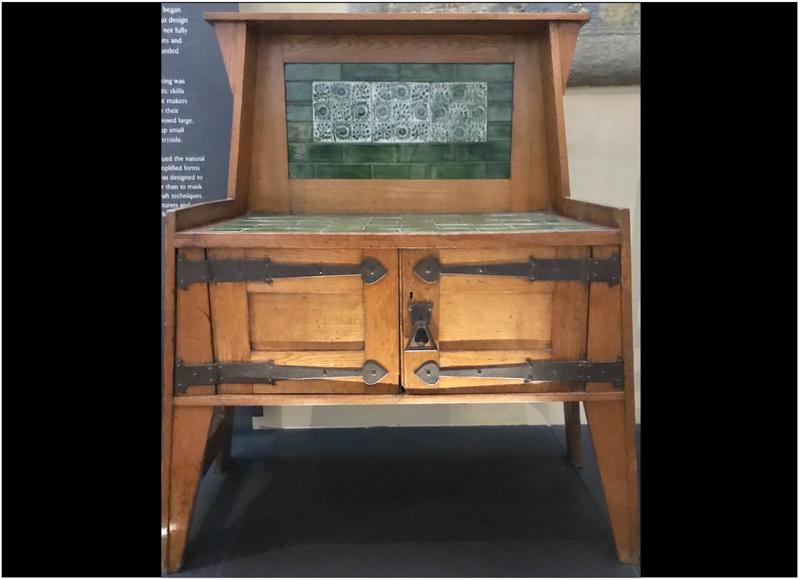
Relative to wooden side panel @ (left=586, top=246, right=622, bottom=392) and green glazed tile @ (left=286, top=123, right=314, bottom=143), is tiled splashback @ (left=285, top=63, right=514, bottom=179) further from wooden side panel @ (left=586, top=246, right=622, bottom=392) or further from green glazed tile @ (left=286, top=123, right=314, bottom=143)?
wooden side panel @ (left=586, top=246, right=622, bottom=392)

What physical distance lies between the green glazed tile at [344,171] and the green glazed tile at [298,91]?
0.25 meters

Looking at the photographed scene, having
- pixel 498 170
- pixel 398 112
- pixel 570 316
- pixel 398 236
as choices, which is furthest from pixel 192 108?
pixel 570 316

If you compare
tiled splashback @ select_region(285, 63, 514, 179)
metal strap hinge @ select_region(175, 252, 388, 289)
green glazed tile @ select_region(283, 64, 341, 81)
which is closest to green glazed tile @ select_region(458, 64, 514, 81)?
tiled splashback @ select_region(285, 63, 514, 179)

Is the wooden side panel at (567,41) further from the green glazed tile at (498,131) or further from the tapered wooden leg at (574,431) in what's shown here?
the tapered wooden leg at (574,431)

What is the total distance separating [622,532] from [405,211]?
1.26m

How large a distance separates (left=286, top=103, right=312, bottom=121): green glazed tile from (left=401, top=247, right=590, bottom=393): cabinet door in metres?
0.93

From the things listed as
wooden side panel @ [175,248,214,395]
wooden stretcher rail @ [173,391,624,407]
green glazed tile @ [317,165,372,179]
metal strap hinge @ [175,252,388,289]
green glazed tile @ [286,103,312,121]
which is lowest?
wooden stretcher rail @ [173,391,624,407]

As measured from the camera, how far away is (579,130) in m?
2.64

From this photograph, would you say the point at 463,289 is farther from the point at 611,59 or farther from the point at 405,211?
the point at 611,59

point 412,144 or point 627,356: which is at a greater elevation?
point 412,144

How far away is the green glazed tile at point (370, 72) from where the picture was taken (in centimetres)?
229

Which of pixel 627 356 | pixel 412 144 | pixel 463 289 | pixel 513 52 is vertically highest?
pixel 513 52

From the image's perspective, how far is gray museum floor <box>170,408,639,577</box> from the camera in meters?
1.81

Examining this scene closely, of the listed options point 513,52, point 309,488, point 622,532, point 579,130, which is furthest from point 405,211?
point 622,532
